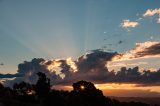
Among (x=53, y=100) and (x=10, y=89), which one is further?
(x=10, y=89)

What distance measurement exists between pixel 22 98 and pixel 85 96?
36.8 meters

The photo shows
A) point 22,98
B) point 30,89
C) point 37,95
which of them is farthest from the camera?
point 30,89

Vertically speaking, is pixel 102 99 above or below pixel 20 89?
below

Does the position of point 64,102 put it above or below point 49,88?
below

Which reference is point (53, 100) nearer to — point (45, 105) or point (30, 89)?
point (45, 105)

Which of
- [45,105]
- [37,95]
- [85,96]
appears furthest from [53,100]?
[37,95]

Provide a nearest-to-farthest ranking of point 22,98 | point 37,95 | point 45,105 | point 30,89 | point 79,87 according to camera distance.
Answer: point 45,105 → point 79,87 → point 22,98 → point 37,95 → point 30,89

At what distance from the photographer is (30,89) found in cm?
16012

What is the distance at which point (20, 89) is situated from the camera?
162000 mm

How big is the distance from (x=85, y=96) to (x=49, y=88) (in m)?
44.1

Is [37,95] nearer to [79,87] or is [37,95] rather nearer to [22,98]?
[22,98]

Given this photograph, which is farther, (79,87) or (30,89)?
(30,89)

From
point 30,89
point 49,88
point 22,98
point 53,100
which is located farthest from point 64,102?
point 30,89

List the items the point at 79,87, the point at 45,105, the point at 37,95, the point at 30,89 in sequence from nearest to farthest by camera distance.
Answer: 1. the point at 45,105
2. the point at 79,87
3. the point at 37,95
4. the point at 30,89
